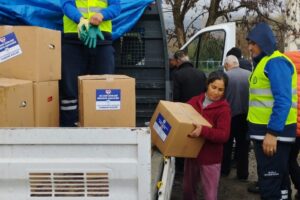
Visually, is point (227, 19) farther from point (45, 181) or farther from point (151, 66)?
point (45, 181)

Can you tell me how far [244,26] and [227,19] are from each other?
1.94 feet

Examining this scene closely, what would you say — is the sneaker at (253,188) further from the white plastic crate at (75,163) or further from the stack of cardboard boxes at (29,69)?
the white plastic crate at (75,163)

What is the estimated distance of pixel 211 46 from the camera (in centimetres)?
720

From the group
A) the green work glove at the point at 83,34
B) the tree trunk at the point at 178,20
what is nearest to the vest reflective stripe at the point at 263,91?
the green work glove at the point at 83,34

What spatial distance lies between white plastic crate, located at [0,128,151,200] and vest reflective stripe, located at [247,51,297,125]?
1.60 metres

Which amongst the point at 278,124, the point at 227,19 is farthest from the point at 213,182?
the point at 227,19

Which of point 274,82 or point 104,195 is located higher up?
point 274,82

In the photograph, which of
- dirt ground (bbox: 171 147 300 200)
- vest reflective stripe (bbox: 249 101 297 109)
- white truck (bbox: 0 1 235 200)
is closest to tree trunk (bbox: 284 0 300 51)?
dirt ground (bbox: 171 147 300 200)

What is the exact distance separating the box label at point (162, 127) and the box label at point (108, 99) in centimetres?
47

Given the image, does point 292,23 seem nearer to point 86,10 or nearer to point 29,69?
point 86,10

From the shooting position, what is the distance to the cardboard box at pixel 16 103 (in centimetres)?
267

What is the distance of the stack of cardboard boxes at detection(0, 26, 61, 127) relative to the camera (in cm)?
291

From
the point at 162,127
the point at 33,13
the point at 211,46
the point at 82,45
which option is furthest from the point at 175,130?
the point at 211,46

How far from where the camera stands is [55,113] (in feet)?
11.3
